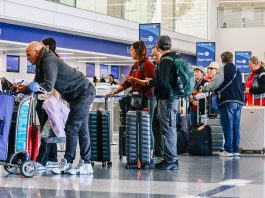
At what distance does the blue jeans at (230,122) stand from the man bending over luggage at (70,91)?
3908 millimetres

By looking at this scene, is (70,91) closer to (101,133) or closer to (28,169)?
(28,169)

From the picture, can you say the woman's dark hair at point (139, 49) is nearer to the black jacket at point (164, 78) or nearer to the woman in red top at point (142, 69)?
the woman in red top at point (142, 69)

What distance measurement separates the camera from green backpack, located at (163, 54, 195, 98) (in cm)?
926

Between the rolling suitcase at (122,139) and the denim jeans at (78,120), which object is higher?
the denim jeans at (78,120)

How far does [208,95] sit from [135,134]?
3602 millimetres

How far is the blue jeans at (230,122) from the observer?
12.0 meters

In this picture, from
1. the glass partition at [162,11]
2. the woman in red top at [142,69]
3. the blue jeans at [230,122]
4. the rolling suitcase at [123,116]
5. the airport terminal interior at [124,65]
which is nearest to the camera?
the airport terminal interior at [124,65]

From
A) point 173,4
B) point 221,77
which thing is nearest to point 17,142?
point 221,77

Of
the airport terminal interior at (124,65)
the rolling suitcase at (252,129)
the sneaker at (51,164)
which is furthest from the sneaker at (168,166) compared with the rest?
the rolling suitcase at (252,129)

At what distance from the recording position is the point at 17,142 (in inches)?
321

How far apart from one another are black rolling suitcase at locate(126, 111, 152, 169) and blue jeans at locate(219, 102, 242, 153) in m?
2.89

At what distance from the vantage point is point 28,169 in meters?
8.12

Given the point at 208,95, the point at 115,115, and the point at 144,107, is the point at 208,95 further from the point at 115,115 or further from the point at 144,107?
the point at 115,115

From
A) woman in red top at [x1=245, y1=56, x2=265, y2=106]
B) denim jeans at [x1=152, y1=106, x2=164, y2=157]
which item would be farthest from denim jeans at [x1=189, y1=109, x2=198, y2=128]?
denim jeans at [x1=152, y1=106, x2=164, y2=157]
